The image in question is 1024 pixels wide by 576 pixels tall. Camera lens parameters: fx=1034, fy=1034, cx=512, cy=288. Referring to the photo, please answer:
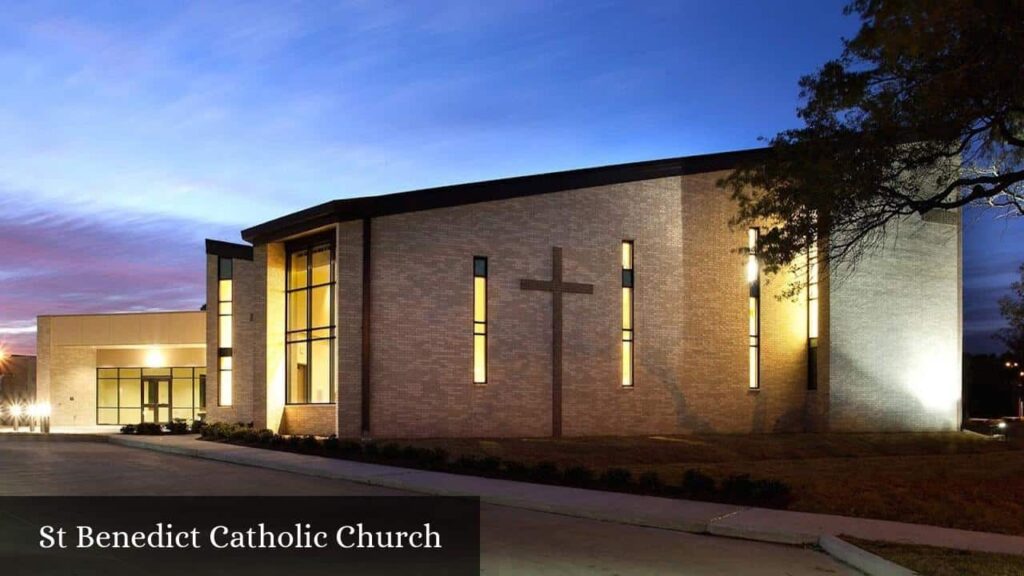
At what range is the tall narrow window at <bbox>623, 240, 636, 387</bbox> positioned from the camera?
35.1 m

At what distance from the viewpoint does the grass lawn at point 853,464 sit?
1562cm

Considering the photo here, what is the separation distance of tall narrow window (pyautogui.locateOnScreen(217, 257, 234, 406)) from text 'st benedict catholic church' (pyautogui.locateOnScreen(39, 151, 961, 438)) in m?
0.05

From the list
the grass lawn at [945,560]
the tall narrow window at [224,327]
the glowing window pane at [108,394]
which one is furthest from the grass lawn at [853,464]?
the glowing window pane at [108,394]

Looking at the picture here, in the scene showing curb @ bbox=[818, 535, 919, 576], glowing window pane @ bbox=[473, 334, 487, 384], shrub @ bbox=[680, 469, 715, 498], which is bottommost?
shrub @ bbox=[680, 469, 715, 498]

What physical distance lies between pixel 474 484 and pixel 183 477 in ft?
19.9

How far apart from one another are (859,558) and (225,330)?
105 feet

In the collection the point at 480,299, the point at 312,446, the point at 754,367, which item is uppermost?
the point at 480,299

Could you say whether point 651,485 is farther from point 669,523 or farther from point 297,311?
point 297,311

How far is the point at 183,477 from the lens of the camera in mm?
20328

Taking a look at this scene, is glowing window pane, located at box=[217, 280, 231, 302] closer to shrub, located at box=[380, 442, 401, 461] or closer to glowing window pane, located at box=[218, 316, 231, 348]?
glowing window pane, located at box=[218, 316, 231, 348]

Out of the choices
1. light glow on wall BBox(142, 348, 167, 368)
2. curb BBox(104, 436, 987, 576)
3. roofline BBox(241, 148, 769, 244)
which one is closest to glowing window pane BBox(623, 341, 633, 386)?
roofline BBox(241, 148, 769, 244)

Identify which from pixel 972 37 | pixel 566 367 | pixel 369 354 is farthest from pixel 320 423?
pixel 972 37

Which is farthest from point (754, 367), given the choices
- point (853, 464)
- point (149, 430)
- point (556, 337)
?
point (149, 430)

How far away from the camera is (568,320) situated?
33594 mm
